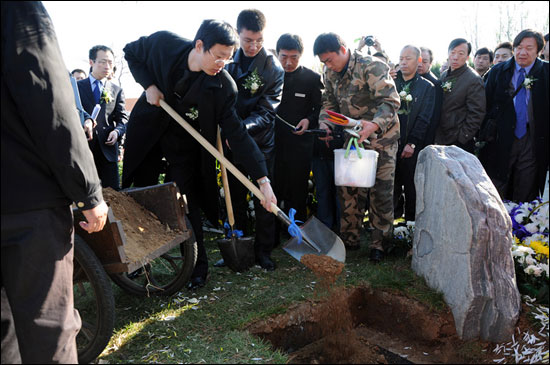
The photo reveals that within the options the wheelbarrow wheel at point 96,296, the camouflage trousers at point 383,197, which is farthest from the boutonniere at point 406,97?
the wheelbarrow wheel at point 96,296

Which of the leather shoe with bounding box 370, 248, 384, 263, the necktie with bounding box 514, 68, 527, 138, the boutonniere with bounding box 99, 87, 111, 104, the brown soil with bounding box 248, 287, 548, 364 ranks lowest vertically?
the brown soil with bounding box 248, 287, 548, 364

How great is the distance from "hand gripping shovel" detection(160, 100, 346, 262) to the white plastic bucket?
0.51 m

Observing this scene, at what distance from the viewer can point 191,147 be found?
3.60 meters

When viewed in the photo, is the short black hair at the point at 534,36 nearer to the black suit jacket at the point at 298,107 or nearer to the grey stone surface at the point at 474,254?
the black suit jacket at the point at 298,107

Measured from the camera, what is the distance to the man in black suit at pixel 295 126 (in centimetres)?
486

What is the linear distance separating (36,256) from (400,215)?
511 centimetres

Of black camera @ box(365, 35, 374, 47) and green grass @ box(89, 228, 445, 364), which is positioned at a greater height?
black camera @ box(365, 35, 374, 47)

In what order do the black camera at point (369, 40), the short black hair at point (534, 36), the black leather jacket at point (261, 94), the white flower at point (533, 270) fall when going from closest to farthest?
the white flower at point (533, 270) < the black leather jacket at point (261, 94) < the short black hair at point (534, 36) < the black camera at point (369, 40)

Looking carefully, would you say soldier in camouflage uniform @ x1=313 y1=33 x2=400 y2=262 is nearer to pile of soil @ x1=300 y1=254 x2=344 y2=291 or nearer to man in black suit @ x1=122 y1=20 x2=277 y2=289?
pile of soil @ x1=300 y1=254 x2=344 y2=291

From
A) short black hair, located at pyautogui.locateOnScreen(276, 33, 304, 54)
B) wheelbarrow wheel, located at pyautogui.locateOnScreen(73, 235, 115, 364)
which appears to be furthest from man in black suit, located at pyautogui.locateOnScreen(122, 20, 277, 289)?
short black hair, located at pyautogui.locateOnScreen(276, 33, 304, 54)

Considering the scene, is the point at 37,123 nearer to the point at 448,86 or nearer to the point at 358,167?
the point at 358,167

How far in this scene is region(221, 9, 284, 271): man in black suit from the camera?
407cm

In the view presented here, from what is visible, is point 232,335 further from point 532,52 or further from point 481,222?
point 532,52

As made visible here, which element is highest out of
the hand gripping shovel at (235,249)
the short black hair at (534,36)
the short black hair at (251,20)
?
the short black hair at (251,20)
